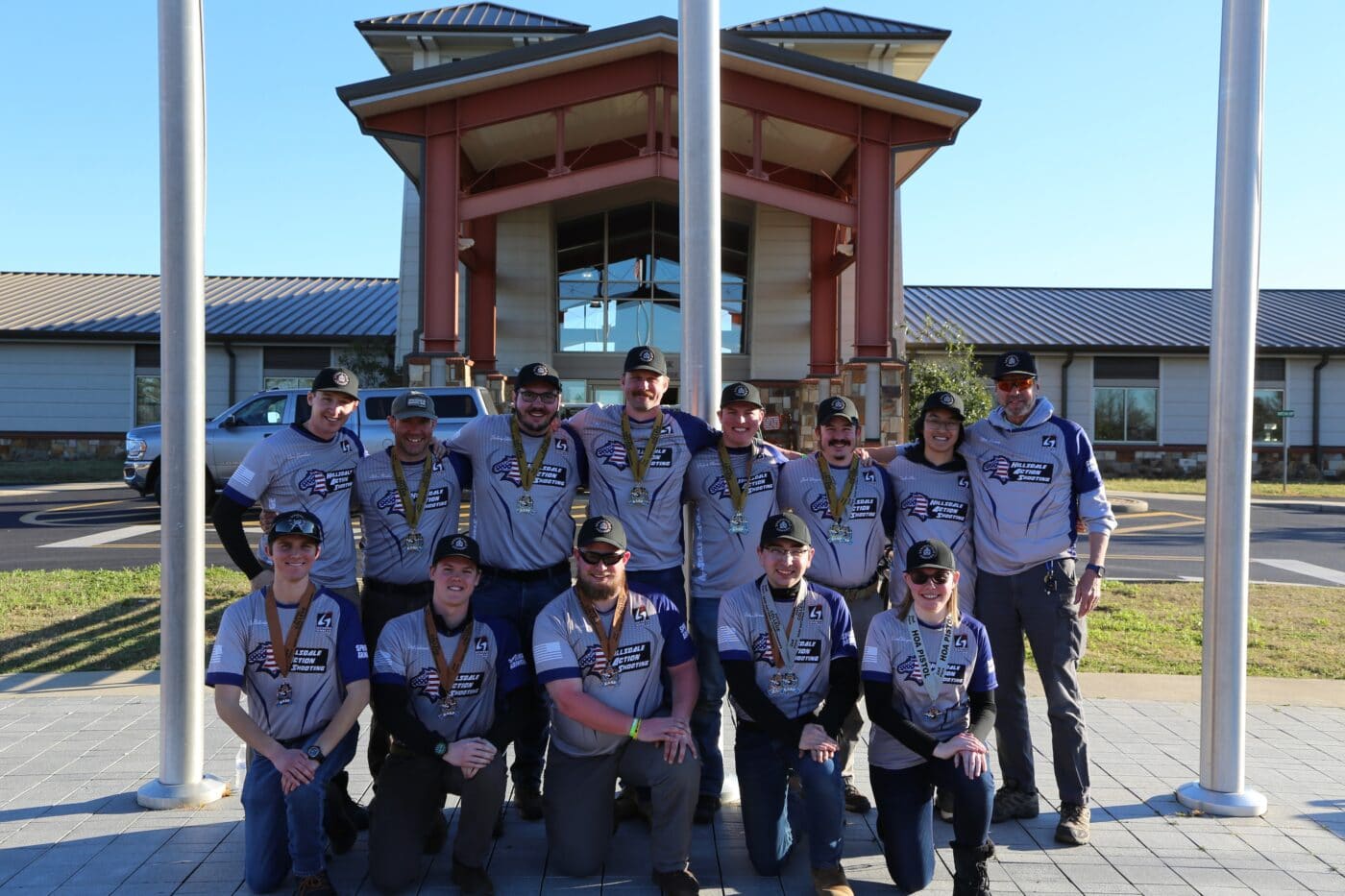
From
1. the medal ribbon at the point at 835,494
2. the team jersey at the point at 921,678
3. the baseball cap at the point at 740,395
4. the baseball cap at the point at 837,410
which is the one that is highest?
the baseball cap at the point at 740,395

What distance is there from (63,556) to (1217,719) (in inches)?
515

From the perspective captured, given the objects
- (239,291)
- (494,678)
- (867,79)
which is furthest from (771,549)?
(239,291)

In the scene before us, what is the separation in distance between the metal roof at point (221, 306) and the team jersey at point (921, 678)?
1047 inches

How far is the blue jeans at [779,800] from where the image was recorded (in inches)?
166

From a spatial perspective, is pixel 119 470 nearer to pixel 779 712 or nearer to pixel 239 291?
pixel 239 291

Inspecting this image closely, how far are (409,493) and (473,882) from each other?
1876mm

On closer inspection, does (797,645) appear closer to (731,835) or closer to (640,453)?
(731,835)

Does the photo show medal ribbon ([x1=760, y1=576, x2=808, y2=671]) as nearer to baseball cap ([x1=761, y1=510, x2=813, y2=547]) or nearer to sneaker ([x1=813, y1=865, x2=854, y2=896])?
baseball cap ([x1=761, y1=510, x2=813, y2=547])

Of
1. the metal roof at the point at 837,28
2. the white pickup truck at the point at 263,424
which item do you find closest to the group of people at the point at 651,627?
→ the white pickup truck at the point at 263,424

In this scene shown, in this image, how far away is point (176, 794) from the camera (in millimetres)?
5141

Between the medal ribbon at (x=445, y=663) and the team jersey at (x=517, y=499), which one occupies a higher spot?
the team jersey at (x=517, y=499)

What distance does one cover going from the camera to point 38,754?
230 inches

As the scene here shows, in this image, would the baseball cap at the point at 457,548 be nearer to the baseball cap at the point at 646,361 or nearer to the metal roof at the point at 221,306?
the baseball cap at the point at 646,361

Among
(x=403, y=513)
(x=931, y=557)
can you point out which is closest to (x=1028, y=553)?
(x=931, y=557)
